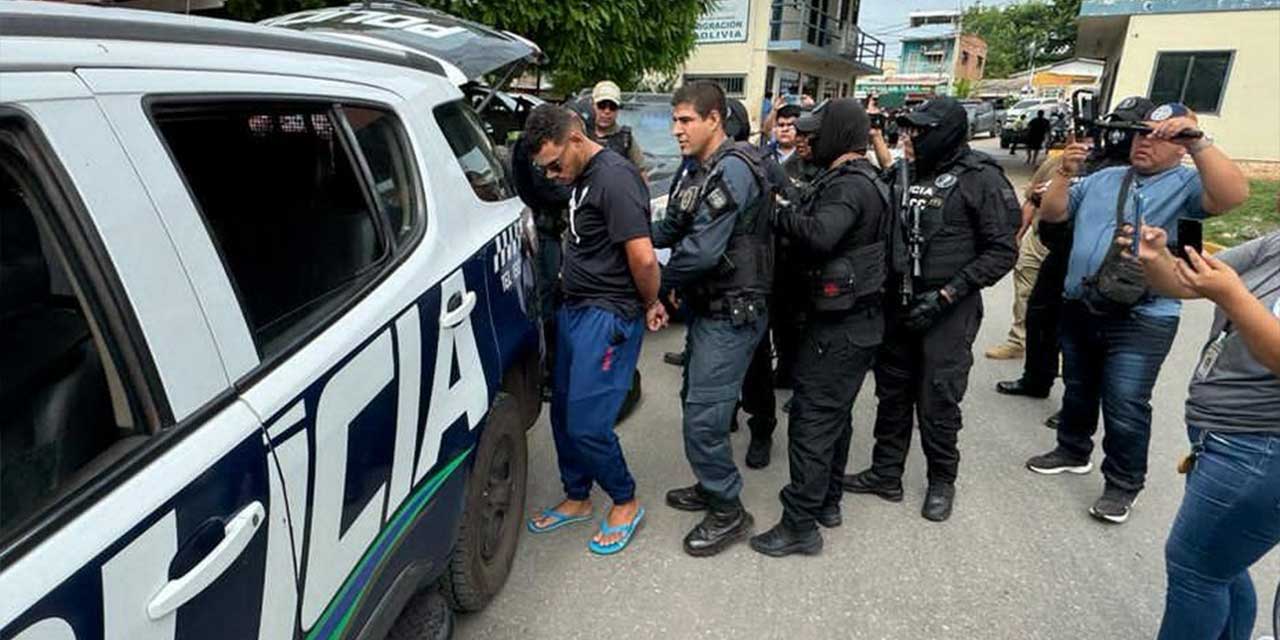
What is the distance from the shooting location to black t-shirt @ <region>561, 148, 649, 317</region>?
238 centimetres

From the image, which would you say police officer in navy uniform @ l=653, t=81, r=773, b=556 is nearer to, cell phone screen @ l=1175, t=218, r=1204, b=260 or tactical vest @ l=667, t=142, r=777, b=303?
tactical vest @ l=667, t=142, r=777, b=303

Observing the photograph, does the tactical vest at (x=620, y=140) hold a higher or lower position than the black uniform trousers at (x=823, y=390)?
higher

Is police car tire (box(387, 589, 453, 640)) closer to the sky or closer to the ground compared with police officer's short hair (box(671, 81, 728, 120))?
closer to the ground

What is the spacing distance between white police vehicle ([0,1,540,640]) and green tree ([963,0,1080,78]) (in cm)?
2458

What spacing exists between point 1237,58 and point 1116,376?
1569cm

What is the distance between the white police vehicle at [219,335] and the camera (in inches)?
37.7

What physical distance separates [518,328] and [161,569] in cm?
150

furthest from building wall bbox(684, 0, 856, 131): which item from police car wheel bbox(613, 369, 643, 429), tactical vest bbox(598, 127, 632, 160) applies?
police car wheel bbox(613, 369, 643, 429)

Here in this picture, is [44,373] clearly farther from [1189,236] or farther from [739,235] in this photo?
[1189,236]

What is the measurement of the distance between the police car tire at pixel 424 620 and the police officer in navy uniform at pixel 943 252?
1.99 meters

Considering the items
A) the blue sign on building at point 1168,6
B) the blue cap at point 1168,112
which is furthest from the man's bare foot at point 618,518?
the blue sign on building at point 1168,6

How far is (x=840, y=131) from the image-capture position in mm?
2494

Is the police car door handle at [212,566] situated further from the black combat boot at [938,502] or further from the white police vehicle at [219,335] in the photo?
the black combat boot at [938,502]

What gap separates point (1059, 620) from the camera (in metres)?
2.44
